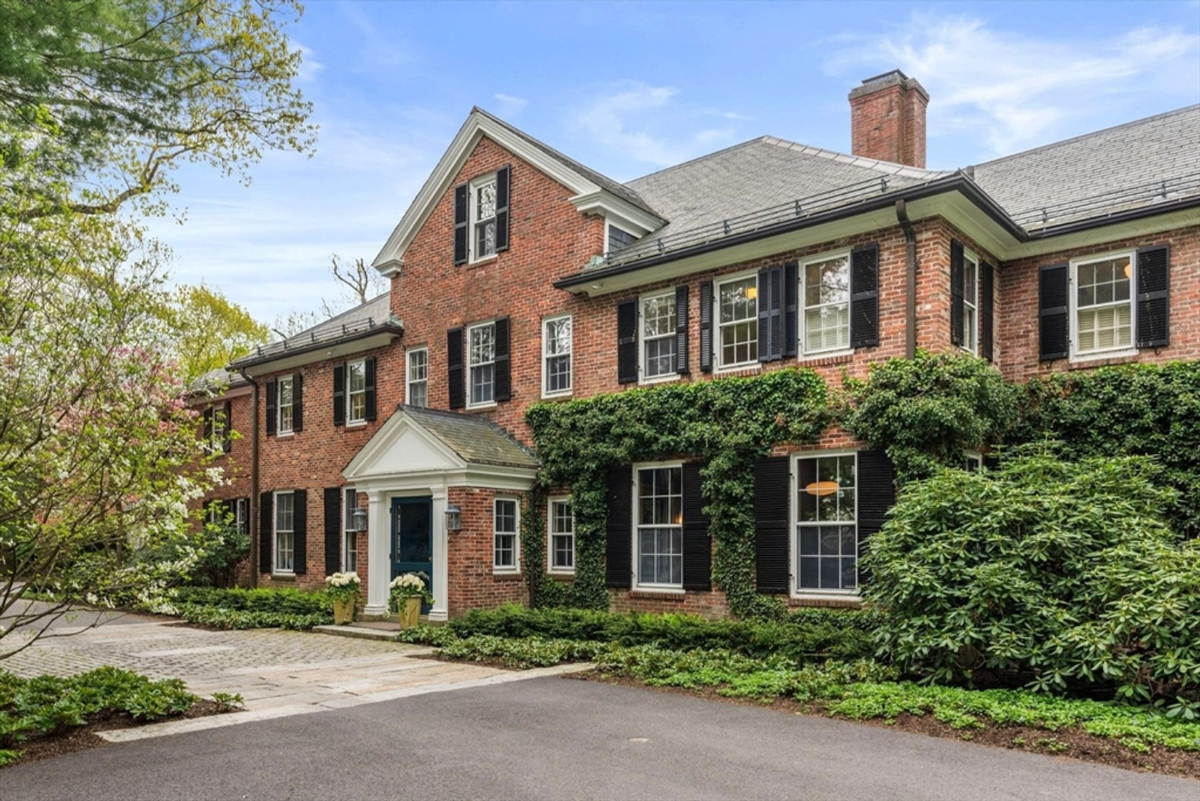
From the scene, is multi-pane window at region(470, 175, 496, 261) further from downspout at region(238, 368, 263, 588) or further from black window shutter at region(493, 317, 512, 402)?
downspout at region(238, 368, 263, 588)

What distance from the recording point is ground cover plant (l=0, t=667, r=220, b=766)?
7.05 metres

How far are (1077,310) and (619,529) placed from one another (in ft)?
23.9

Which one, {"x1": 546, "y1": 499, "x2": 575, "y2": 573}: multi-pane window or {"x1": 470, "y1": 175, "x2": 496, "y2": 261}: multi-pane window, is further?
{"x1": 470, "y1": 175, "x2": 496, "y2": 261}: multi-pane window

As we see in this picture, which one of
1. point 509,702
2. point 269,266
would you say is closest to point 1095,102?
point 509,702

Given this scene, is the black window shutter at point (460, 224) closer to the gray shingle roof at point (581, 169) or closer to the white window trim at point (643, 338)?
the gray shingle roof at point (581, 169)

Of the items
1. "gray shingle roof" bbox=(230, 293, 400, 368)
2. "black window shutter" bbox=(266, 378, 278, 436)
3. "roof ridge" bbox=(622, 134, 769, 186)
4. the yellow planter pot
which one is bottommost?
the yellow planter pot

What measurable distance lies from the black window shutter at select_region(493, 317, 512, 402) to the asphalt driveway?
8.67 m

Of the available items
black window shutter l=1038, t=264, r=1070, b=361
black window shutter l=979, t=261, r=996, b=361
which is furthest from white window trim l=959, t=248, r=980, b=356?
black window shutter l=1038, t=264, r=1070, b=361

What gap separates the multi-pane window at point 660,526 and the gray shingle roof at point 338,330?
7205 millimetres

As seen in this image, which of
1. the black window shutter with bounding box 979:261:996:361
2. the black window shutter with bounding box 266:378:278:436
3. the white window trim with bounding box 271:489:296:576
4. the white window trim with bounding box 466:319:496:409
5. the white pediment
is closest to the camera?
the black window shutter with bounding box 979:261:996:361

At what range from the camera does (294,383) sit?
836 inches

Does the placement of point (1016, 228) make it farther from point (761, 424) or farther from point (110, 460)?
point (110, 460)

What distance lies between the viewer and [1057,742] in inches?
272

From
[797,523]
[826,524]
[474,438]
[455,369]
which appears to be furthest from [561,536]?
[826,524]
